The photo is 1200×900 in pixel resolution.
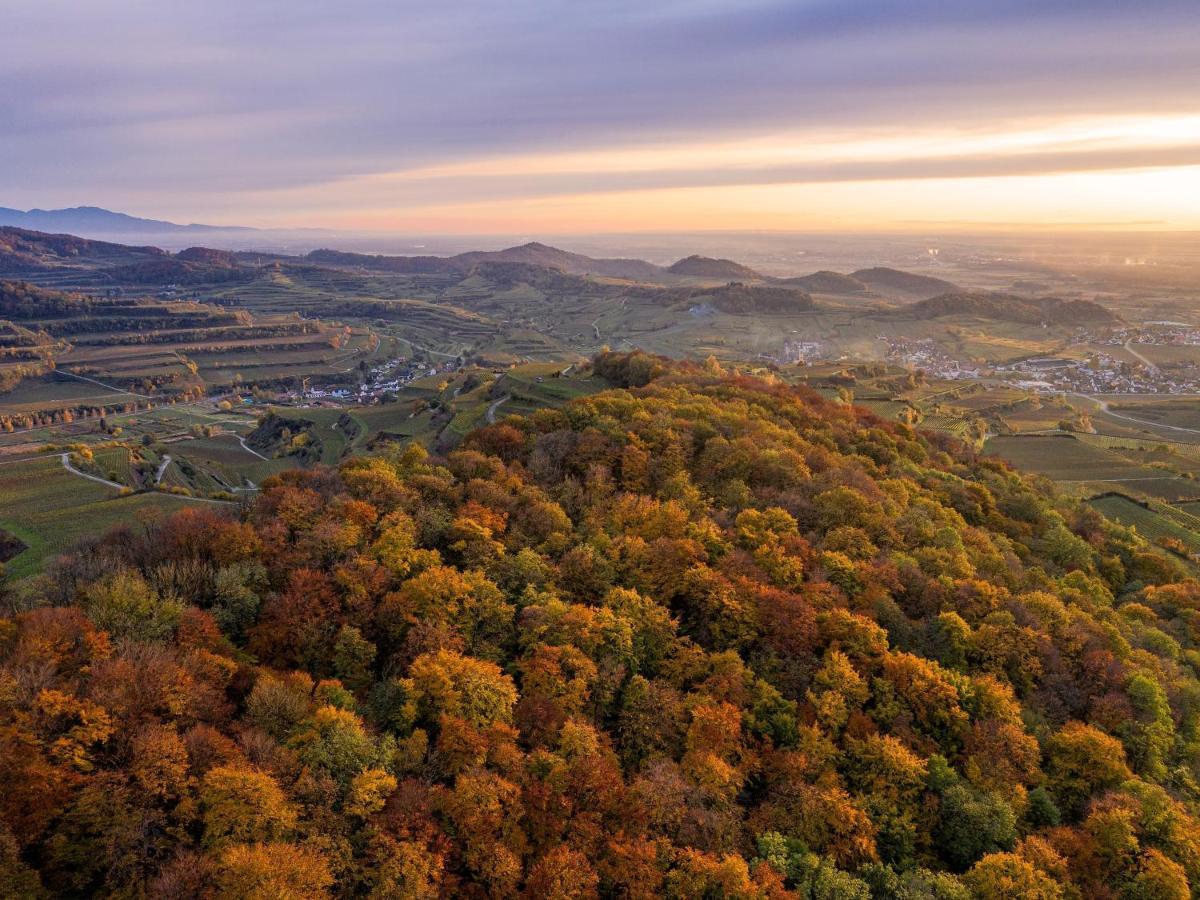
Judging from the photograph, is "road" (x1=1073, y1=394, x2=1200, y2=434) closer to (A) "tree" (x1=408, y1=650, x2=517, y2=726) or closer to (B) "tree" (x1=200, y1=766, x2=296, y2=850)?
(A) "tree" (x1=408, y1=650, x2=517, y2=726)

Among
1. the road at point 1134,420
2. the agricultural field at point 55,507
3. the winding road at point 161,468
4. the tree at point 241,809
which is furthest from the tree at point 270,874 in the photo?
the road at point 1134,420

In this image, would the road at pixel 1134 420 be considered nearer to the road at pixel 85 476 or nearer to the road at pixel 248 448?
the road at pixel 85 476

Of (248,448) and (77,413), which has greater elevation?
(77,413)

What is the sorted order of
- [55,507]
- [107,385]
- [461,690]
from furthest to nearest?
[107,385], [55,507], [461,690]

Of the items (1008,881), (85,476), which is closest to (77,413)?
(85,476)

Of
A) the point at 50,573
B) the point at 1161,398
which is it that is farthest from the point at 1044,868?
the point at 1161,398

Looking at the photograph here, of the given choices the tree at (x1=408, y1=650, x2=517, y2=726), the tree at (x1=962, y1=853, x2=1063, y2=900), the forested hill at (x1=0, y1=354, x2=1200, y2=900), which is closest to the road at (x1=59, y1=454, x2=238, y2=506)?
the forested hill at (x1=0, y1=354, x2=1200, y2=900)

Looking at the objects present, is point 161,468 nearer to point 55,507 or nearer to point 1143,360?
point 55,507

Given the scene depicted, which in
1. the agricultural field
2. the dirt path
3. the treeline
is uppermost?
the treeline

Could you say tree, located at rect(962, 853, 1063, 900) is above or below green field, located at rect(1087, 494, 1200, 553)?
above
